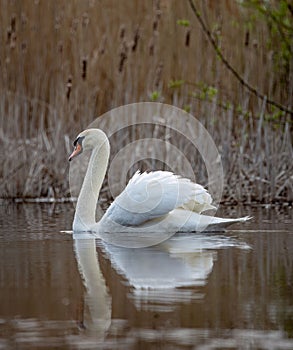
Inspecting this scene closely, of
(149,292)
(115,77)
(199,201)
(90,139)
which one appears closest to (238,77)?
(115,77)

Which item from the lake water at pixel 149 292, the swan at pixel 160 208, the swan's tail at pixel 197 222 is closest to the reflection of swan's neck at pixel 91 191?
the swan at pixel 160 208

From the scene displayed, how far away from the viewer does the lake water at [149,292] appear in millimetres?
3639

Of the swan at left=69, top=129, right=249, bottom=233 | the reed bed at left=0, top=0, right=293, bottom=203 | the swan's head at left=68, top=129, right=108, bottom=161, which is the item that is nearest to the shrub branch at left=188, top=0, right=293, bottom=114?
the reed bed at left=0, top=0, right=293, bottom=203

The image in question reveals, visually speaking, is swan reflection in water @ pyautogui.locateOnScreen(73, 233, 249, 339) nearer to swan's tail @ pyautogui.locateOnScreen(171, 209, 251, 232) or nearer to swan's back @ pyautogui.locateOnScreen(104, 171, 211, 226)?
swan's tail @ pyautogui.locateOnScreen(171, 209, 251, 232)

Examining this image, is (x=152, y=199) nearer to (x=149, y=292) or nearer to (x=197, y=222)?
(x=197, y=222)

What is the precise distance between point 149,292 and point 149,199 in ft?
8.48

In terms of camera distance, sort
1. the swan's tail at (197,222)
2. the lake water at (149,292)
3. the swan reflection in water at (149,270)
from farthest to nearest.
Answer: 1. the swan's tail at (197,222)
2. the swan reflection in water at (149,270)
3. the lake water at (149,292)

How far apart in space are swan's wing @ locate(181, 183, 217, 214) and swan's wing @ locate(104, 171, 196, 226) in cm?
3

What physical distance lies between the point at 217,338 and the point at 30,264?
2.28 meters

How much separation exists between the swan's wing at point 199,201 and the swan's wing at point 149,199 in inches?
1.1

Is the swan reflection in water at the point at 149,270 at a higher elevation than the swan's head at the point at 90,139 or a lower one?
lower

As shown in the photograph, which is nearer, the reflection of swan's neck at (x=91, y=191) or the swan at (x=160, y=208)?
the swan at (x=160, y=208)

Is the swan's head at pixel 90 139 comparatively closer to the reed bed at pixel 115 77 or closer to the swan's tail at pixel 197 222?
the swan's tail at pixel 197 222

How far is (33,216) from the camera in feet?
28.8
